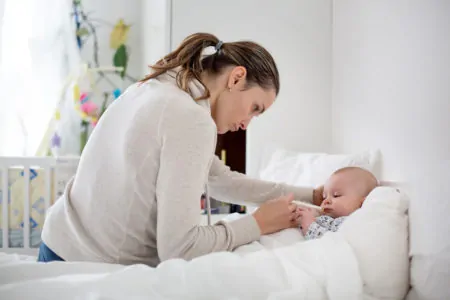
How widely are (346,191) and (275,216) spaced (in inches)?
11.1

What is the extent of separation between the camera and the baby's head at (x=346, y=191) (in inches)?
47.9

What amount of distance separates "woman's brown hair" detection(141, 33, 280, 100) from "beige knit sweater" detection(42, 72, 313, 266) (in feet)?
0.18

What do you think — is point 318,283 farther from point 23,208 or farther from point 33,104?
point 33,104

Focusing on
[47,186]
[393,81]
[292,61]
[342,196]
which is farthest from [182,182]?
[47,186]

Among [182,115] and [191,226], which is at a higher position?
[182,115]

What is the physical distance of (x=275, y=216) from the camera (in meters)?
1.07

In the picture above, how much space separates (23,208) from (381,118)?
176 centimetres

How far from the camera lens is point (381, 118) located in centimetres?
151

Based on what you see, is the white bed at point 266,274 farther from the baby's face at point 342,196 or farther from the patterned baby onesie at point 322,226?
the baby's face at point 342,196

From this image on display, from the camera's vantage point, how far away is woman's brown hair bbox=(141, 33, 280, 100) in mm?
1059

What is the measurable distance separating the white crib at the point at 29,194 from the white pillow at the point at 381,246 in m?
1.70

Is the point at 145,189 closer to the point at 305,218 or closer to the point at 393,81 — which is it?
the point at 305,218

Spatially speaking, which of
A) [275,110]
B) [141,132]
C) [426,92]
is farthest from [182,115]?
[275,110]

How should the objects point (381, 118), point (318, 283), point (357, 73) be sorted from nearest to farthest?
point (318, 283), point (381, 118), point (357, 73)
